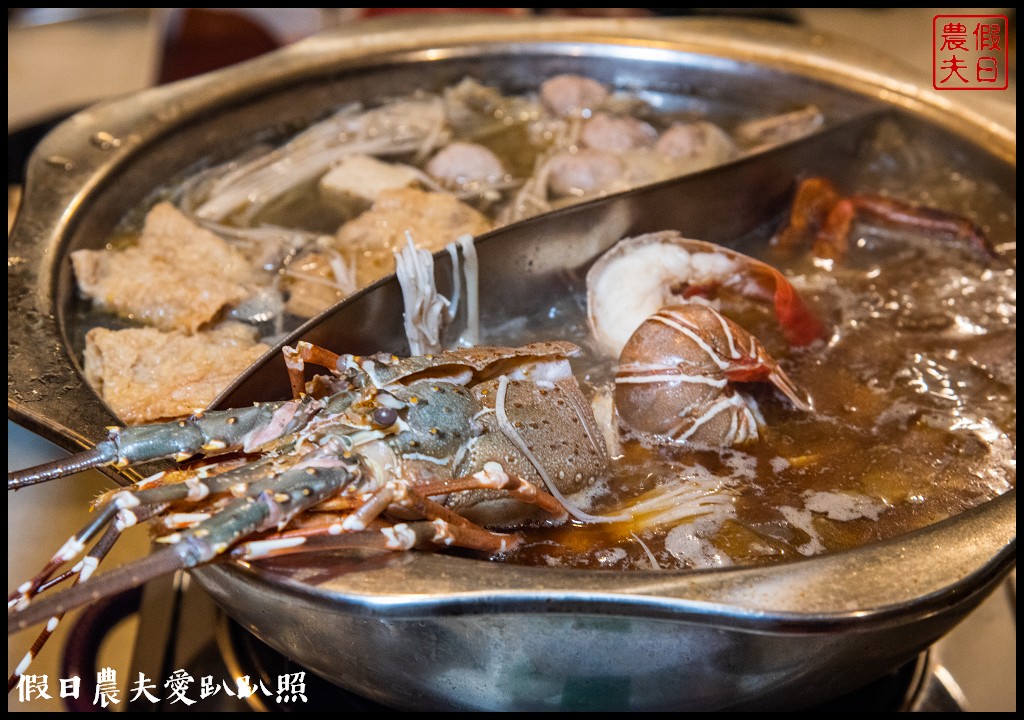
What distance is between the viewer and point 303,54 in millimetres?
3773

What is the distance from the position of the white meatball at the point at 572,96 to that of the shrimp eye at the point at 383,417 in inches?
102

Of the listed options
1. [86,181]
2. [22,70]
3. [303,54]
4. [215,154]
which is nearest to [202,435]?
[86,181]

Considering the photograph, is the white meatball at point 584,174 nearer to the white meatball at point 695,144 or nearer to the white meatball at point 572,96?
the white meatball at point 695,144

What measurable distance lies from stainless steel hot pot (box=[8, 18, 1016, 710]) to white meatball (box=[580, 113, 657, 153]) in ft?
2.22

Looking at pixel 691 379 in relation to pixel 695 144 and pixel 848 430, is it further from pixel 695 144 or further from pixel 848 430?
pixel 695 144

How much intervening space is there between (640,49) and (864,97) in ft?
3.64

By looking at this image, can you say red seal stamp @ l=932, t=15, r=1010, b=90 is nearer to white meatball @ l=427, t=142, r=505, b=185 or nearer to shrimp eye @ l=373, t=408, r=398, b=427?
white meatball @ l=427, t=142, r=505, b=185

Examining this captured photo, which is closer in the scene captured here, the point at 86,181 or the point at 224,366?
the point at 224,366

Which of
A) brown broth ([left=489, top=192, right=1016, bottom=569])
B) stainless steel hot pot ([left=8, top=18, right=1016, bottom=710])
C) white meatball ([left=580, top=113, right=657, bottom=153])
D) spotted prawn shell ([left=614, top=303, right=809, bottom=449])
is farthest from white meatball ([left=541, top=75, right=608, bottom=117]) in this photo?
spotted prawn shell ([left=614, top=303, right=809, bottom=449])

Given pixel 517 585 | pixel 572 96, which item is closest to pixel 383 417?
pixel 517 585

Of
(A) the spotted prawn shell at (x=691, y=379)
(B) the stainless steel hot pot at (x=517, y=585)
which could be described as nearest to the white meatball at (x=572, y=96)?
(B) the stainless steel hot pot at (x=517, y=585)

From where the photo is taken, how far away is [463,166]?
136 inches

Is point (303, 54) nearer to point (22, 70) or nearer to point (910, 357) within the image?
point (910, 357)

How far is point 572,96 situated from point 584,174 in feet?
2.43
